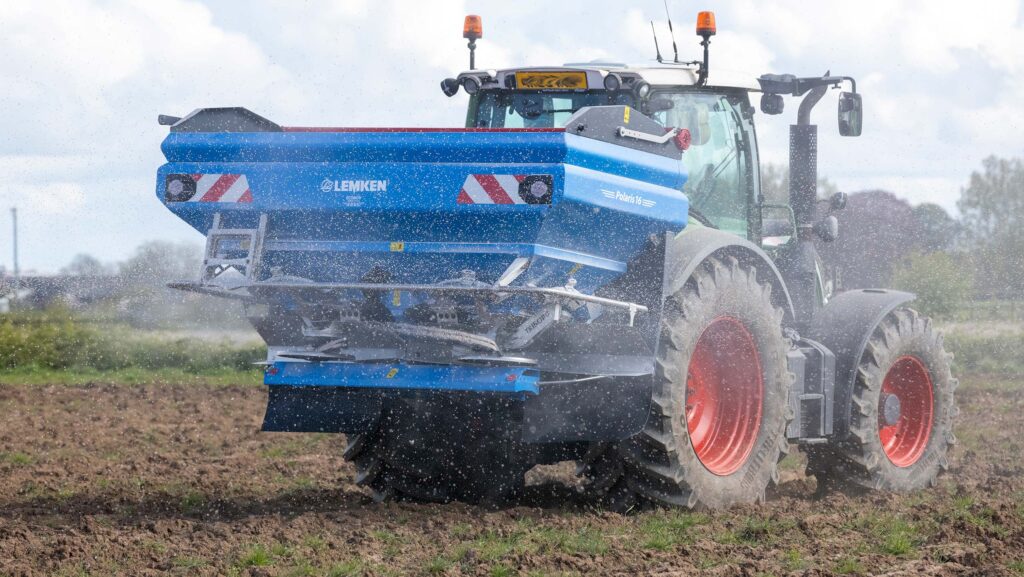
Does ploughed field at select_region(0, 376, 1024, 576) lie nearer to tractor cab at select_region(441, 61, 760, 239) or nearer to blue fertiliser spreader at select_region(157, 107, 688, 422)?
blue fertiliser spreader at select_region(157, 107, 688, 422)

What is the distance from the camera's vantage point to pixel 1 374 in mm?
19641

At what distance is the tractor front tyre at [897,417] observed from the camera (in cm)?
905

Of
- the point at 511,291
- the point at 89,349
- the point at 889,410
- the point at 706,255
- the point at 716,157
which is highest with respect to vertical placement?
the point at 716,157

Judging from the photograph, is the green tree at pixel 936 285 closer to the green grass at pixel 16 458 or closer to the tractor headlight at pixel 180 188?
the green grass at pixel 16 458

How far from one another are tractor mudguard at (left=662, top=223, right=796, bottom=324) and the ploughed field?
126 cm

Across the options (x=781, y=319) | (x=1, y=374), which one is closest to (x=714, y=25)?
(x=781, y=319)

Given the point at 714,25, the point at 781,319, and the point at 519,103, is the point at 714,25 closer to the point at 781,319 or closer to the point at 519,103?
the point at 519,103

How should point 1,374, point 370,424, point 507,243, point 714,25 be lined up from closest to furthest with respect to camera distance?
point 507,243, point 370,424, point 714,25, point 1,374

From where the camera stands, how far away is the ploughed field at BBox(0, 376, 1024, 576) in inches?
239

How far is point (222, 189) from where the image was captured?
7223 mm

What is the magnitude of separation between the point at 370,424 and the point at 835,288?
446cm

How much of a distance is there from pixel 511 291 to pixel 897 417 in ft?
13.0

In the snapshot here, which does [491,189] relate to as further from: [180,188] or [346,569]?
[346,569]

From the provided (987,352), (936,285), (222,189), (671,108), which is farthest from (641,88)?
(936,285)
